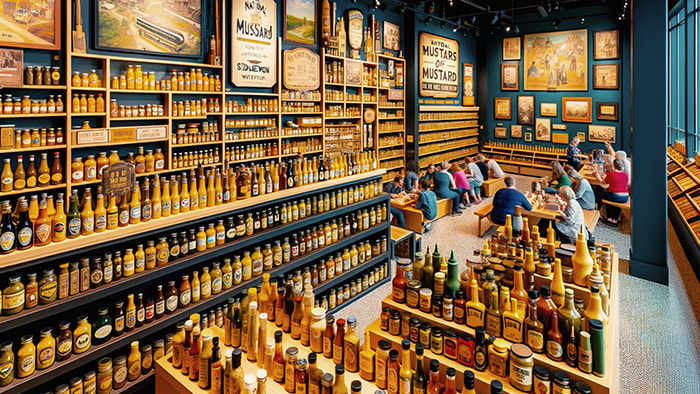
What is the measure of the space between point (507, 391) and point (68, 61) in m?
5.10

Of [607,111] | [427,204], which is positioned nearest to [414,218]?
[427,204]

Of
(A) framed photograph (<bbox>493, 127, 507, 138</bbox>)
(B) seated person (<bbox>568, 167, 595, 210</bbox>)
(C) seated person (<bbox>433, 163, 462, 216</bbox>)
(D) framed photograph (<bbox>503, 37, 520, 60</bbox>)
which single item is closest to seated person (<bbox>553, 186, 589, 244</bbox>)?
(B) seated person (<bbox>568, 167, 595, 210</bbox>)

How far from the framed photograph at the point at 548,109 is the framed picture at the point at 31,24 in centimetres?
1246

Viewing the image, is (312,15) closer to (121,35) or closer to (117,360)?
(121,35)

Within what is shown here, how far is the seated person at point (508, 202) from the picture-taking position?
6105 millimetres

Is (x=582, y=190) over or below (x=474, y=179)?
below

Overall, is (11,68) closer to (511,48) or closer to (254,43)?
(254,43)

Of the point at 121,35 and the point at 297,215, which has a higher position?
the point at 121,35

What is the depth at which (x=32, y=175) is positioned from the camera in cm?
409

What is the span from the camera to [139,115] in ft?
16.2

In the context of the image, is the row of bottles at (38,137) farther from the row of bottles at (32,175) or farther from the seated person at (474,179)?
the seated person at (474,179)

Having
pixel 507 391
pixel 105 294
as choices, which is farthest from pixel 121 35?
pixel 507 391

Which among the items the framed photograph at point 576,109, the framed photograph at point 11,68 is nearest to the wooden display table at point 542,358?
the framed photograph at point 11,68

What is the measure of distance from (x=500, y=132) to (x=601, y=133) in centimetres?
292
